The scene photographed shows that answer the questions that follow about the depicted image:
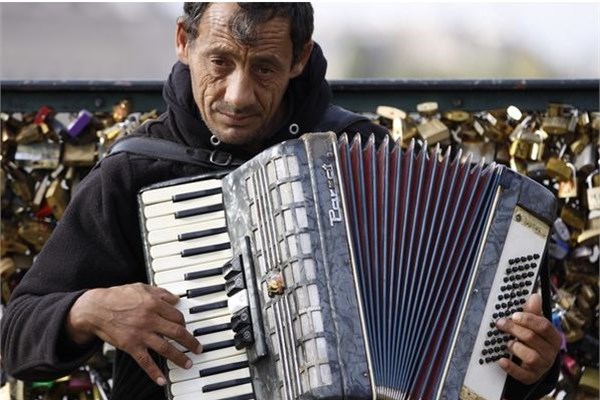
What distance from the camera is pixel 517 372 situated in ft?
11.3

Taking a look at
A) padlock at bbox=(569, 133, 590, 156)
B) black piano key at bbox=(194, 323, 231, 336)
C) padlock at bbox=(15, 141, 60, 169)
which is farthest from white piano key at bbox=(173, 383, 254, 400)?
padlock at bbox=(569, 133, 590, 156)

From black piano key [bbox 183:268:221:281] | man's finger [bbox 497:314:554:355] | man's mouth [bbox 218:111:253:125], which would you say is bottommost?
man's finger [bbox 497:314:554:355]

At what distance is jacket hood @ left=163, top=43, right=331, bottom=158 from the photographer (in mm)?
3645

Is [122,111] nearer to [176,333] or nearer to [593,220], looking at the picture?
[593,220]

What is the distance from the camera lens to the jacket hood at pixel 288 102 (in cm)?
364

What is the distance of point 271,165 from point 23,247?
200 centimetres

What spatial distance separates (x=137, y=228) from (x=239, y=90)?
0.39m

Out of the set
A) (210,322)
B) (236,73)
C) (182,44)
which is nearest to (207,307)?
(210,322)

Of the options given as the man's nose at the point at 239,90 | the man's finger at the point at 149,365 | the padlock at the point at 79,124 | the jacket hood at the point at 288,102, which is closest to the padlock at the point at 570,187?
the padlock at the point at 79,124

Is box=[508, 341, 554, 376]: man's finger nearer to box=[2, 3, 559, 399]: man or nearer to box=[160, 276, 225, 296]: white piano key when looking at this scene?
box=[2, 3, 559, 399]: man

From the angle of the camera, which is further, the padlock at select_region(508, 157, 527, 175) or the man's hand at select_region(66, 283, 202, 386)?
the padlock at select_region(508, 157, 527, 175)

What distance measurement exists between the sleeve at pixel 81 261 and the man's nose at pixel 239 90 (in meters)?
0.30

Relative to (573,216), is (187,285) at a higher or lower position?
higher

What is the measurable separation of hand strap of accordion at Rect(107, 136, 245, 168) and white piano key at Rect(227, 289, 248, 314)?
333 mm
